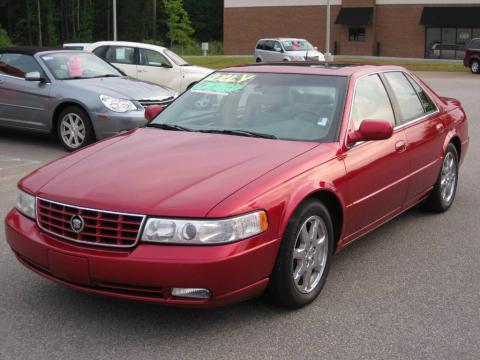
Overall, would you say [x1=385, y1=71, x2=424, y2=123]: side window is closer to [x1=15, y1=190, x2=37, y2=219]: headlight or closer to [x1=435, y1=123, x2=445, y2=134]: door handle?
[x1=435, y1=123, x2=445, y2=134]: door handle

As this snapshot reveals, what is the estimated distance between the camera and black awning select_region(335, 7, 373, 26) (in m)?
53.4

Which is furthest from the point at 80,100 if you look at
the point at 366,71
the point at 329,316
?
the point at 329,316

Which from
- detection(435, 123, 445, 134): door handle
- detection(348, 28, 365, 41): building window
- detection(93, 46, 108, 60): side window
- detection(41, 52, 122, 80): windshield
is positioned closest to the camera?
detection(435, 123, 445, 134): door handle

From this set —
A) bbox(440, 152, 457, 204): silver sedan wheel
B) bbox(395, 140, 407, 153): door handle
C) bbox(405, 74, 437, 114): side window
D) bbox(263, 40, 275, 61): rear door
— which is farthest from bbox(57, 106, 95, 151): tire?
bbox(263, 40, 275, 61): rear door

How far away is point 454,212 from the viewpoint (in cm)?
662

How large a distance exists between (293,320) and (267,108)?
5.48 ft

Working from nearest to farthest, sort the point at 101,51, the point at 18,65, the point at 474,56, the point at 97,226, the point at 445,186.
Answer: the point at 97,226 → the point at 445,186 → the point at 18,65 → the point at 101,51 → the point at 474,56

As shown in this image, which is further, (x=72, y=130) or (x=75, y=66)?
(x=75, y=66)

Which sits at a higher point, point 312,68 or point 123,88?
point 312,68

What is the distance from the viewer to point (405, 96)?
230 inches

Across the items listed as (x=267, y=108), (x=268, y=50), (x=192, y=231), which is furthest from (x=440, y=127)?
(x=268, y=50)

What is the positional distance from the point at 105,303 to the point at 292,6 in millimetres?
55835

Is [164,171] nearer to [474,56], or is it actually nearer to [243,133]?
[243,133]

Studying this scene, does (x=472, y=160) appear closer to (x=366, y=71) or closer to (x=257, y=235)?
(x=366, y=71)
